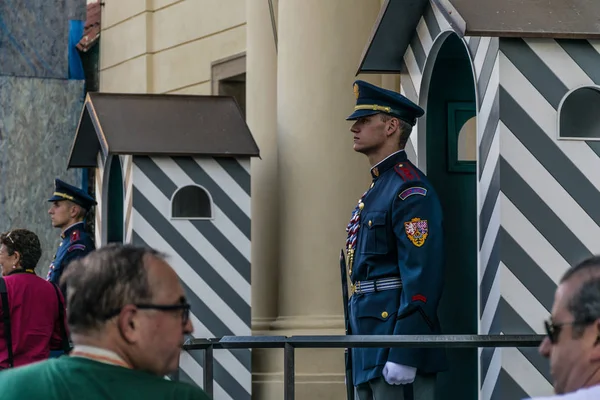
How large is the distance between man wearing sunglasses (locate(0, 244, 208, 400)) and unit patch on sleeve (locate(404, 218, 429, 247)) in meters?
2.31

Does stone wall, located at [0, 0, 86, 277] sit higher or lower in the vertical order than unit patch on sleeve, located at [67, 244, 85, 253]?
higher

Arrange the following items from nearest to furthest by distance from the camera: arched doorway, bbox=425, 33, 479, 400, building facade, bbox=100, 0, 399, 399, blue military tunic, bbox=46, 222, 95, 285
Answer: arched doorway, bbox=425, 33, 479, 400
building facade, bbox=100, 0, 399, 399
blue military tunic, bbox=46, 222, 95, 285

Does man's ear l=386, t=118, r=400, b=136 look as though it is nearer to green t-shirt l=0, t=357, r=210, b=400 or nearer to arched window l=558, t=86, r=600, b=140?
arched window l=558, t=86, r=600, b=140

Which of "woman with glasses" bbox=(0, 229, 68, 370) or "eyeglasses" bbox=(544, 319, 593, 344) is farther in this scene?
"woman with glasses" bbox=(0, 229, 68, 370)

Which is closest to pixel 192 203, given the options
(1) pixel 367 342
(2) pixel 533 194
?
(2) pixel 533 194

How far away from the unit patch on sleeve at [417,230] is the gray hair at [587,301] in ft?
7.84

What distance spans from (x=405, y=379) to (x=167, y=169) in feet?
12.5

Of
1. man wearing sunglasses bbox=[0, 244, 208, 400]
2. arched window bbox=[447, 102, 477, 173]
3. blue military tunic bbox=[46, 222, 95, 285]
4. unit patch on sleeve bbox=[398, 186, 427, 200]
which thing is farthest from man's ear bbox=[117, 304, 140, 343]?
blue military tunic bbox=[46, 222, 95, 285]

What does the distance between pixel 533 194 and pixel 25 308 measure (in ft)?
12.9

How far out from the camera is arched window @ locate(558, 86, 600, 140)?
5.04 m

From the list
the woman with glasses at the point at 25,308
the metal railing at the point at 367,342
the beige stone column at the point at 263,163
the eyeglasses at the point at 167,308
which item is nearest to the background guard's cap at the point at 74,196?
the beige stone column at the point at 263,163

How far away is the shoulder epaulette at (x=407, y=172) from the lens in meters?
5.51

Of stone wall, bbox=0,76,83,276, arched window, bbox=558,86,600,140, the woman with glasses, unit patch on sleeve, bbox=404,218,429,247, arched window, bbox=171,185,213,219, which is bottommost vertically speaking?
the woman with glasses

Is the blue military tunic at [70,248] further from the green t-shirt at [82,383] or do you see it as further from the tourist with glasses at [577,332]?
the tourist with glasses at [577,332]
